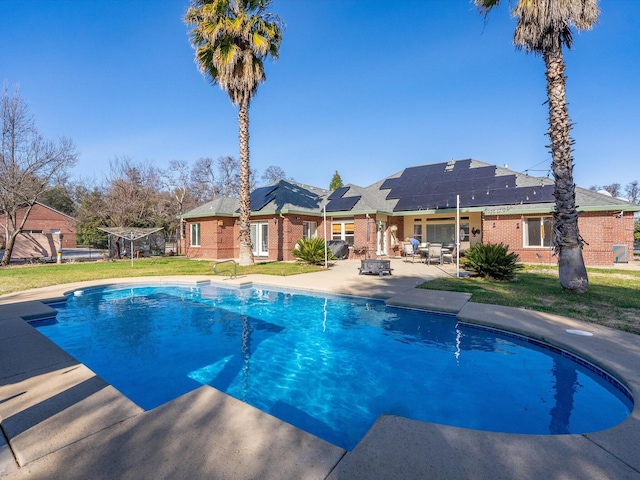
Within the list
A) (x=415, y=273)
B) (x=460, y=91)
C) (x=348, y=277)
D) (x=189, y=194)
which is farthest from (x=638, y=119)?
(x=189, y=194)

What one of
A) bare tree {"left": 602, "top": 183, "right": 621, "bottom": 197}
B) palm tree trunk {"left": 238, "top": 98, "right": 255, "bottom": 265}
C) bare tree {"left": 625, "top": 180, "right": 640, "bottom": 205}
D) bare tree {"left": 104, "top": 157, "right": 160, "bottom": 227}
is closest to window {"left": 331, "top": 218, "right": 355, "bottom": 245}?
palm tree trunk {"left": 238, "top": 98, "right": 255, "bottom": 265}

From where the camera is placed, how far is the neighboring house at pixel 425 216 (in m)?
16.5

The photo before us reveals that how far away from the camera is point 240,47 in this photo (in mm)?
15430

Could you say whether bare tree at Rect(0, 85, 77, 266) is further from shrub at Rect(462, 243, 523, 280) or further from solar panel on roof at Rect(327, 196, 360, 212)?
shrub at Rect(462, 243, 523, 280)

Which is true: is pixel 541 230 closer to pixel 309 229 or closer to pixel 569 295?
pixel 569 295

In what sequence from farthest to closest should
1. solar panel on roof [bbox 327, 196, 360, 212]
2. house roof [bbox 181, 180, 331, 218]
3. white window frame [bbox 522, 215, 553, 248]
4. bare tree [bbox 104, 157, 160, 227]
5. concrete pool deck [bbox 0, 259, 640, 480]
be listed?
bare tree [bbox 104, 157, 160, 227] → solar panel on roof [bbox 327, 196, 360, 212] → house roof [bbox 181, 180, 331, 218] → white window frame [bbox 522, 215, 553, 248] → concrete pool deck [bbox 0, 259, 640, 480]

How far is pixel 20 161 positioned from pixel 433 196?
26413mm

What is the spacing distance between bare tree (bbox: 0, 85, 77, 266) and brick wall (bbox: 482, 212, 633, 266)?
27.7 meters

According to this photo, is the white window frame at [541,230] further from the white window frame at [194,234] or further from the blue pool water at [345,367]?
the white window frame at [194,234]

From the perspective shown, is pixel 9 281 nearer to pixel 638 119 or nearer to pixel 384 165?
pixel 384 165

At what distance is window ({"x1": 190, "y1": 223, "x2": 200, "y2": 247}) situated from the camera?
2248 cm

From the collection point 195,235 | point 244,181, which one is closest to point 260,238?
point 195,235

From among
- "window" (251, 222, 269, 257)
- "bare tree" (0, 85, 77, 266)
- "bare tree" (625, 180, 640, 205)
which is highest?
"bare tree" (625, 180, 640, 205)

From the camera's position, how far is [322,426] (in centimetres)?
358
